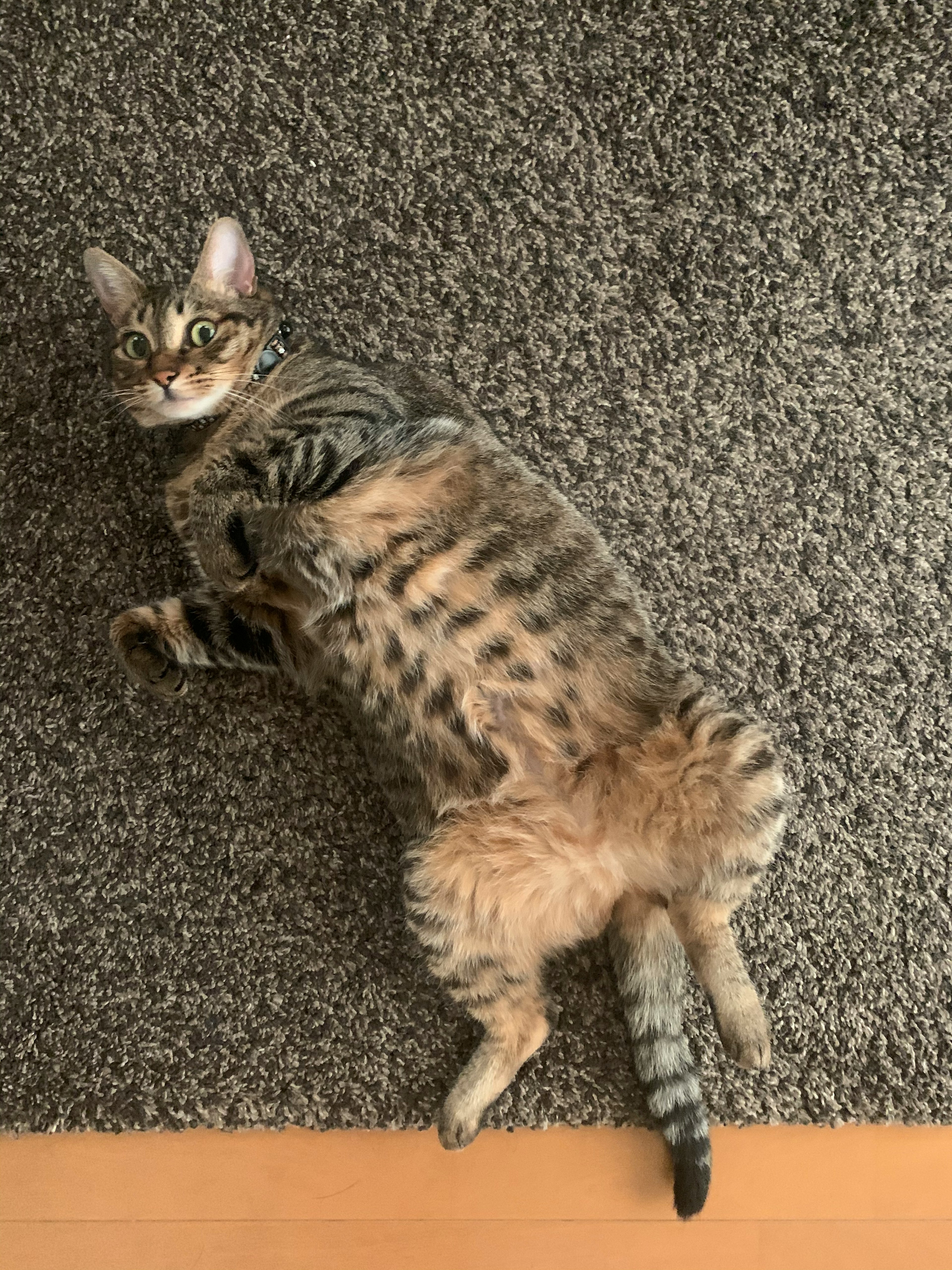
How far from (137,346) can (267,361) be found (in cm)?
23

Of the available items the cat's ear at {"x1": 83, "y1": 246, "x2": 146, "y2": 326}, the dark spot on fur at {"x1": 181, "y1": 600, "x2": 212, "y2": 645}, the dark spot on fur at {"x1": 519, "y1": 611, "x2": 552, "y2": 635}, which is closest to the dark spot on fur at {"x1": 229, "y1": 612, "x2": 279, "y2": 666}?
the dark spot on fur at {"x1": 181, "y1": 600, "x2": 212, "y2": 645}

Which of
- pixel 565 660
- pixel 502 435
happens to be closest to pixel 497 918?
pixel 565 660

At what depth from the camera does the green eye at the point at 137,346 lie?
1.43 meters

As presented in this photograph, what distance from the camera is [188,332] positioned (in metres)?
1.42

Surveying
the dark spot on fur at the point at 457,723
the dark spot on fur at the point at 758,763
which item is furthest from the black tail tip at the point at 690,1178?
the dark spot on fur at the point at 457,723

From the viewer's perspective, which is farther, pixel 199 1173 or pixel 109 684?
pixel 109 684

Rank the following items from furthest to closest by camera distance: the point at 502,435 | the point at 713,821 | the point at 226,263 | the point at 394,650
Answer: the point at 502,435 → the point at 226,263 → the point at 394,650 → the point at 713,821

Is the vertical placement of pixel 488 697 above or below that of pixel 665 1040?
above

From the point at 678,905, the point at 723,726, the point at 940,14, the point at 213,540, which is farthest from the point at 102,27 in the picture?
the point at 678,905

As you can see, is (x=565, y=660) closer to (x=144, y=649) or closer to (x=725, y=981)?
(x=725, y=981)

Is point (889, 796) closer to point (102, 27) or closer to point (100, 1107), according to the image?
point (100, 1107)

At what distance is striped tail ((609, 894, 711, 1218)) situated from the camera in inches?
53.6

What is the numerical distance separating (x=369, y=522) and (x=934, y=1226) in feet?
5.20

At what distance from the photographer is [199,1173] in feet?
4.73
